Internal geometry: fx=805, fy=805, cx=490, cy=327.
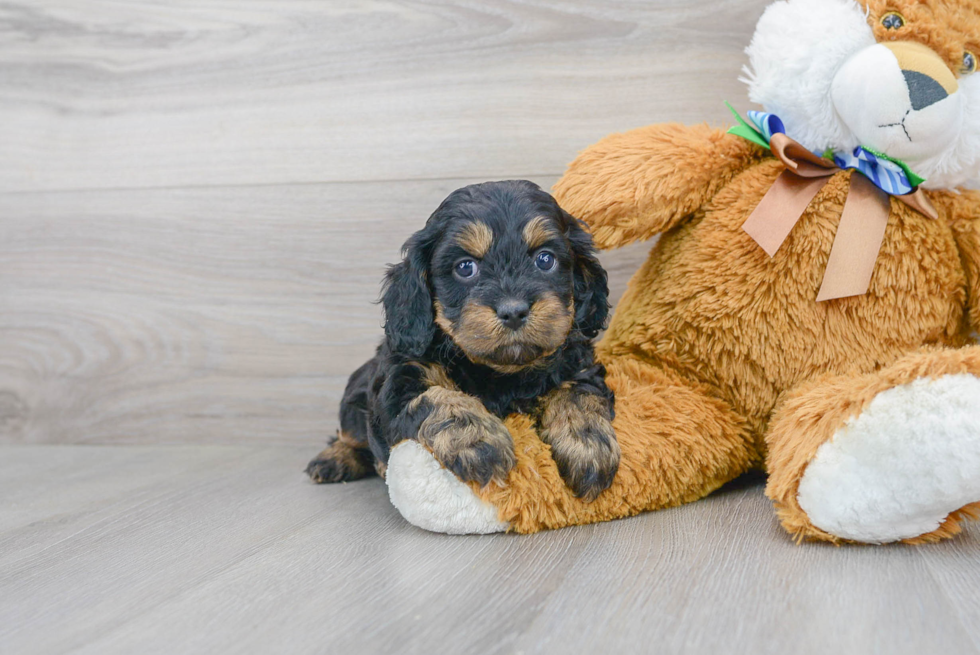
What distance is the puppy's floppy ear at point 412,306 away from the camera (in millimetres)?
1499

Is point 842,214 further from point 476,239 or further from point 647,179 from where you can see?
point 476,239

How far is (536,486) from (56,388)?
180 cm

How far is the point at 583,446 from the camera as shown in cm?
142

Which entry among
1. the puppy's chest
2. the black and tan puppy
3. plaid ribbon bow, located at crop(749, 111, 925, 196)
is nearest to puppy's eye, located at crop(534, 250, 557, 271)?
the black and tan puppy

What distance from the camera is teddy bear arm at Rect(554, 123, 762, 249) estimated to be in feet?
5.34

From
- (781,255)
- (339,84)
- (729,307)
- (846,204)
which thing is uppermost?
(339,84)

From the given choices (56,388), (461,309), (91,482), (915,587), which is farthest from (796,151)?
(56,388)

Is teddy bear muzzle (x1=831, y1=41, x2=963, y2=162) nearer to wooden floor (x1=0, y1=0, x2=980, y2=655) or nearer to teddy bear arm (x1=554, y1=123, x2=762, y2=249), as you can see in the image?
teddy bear arm (x1=554, y1=123, x2=762, y2=249)

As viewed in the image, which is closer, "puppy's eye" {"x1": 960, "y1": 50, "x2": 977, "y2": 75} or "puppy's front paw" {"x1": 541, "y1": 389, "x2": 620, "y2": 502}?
"puppy's front paw" {"x1": 541, "y1": 389, "x2": 620, "y2": 502}

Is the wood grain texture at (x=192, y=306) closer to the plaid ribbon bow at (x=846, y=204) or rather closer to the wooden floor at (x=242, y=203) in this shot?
the wooden floor at (x=242, y=203)

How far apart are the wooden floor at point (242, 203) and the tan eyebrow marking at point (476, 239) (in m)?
0.51

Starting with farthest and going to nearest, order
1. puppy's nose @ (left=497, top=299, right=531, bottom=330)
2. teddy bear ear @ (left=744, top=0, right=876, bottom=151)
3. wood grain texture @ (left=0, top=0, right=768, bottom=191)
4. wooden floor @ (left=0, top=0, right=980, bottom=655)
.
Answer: wood grain texture @ (left=0, top=0, right=768, bottom=191) < wooden floor @ (left=0, top=0, right=980, bottom=655) < teddy bear ear @ (left=744, top=0, right=876, bottom=151) < puppy's nose @ (left=497, top=299, right=531, bottom=330)

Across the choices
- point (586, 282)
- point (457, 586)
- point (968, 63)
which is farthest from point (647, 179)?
point (457, 586)

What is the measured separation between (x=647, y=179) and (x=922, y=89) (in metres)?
0.51
